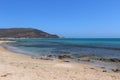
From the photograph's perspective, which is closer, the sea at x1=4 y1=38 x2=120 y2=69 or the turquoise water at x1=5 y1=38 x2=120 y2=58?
the sea at x1=4 y1=38 x2=120 y2=69

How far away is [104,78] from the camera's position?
1166 centimetres

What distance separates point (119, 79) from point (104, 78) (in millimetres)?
783

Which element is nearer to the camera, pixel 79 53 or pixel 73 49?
pixel 79 53

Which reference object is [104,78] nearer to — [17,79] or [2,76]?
[17,79]

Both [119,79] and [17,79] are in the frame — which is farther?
[119,79]

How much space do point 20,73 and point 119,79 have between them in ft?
17.3

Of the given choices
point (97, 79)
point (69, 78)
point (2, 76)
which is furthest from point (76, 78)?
point (2, 76)

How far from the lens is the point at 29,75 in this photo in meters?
11.3

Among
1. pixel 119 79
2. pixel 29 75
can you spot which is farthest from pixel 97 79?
pixel 29 75

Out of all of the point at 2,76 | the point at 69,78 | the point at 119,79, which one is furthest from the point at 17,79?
the point at 119,79

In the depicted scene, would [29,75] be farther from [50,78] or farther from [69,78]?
[69,78]

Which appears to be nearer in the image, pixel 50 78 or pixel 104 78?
pixel 50 78

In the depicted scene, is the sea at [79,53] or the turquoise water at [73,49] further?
the turquoise water at [73,49]

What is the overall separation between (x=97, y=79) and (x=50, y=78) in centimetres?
243
